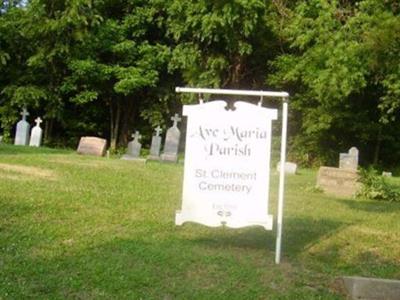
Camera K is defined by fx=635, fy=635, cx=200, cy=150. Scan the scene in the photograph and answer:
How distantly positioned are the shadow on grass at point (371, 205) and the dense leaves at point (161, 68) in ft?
39.3

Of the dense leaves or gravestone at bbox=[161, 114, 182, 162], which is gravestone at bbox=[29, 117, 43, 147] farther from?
gravestone at bbox=[161, 114, 182, 162]

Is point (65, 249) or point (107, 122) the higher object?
point (107, 122)

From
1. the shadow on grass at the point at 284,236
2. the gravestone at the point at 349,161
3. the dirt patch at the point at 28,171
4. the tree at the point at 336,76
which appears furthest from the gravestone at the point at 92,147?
the shadow on grass at the point at 284,236

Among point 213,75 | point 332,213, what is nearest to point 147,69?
point 213,75

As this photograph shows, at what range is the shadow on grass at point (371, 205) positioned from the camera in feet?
37.6

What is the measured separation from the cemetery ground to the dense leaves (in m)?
16.2

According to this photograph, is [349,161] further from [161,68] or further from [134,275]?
[134,275]

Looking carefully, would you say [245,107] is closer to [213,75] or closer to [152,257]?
[152,257]

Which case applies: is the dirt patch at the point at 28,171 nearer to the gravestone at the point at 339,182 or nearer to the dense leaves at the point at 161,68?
the gravestone at the point at 339,182

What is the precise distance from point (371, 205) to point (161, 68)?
18.4 meters

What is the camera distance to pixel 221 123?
6531 millimetres

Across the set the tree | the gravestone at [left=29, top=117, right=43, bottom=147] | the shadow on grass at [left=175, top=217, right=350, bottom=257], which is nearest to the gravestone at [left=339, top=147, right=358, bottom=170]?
the tree

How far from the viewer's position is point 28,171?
11992 mm

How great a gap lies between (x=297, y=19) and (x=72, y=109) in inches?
482
